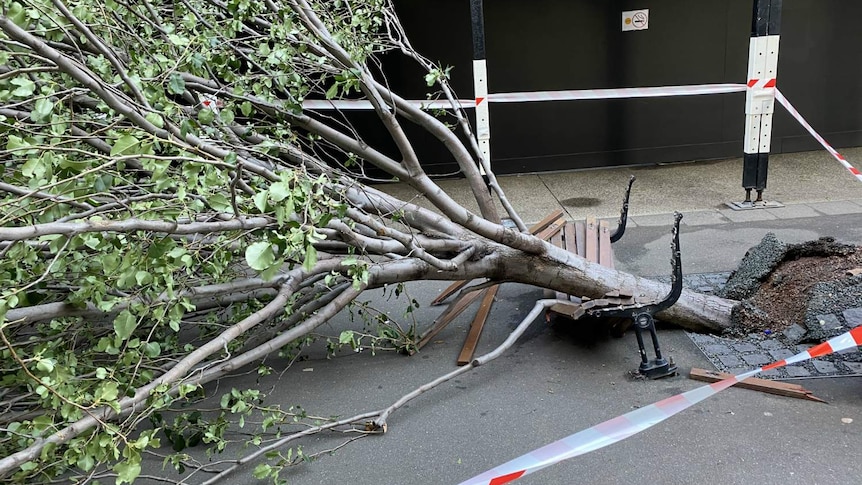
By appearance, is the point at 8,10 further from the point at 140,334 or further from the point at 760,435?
the point at 760,435

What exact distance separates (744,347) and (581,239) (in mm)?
1554

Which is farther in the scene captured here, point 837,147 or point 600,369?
point 837,147

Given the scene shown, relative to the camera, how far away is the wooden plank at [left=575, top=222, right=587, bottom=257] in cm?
515

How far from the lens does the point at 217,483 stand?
3.36m

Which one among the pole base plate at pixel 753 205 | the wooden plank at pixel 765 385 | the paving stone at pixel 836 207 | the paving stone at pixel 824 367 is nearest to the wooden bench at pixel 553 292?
the wooden plank at pixel 765 385

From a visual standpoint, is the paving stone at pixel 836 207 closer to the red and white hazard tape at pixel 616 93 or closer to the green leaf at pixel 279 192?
the red and white hazard tape at pixel 616 93

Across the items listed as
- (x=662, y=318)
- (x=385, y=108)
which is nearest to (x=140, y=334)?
(x=385, y=108)

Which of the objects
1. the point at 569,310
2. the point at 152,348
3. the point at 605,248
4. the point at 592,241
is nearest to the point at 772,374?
the point at 569,310

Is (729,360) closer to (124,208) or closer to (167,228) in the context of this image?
(167,228)

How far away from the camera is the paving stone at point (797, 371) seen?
389cm

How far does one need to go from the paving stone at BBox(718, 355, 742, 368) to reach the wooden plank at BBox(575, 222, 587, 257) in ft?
4.27

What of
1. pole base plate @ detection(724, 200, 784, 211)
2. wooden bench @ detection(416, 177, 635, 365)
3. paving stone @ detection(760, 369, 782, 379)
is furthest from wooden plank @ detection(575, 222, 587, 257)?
pole base plate @ detection(724, 200, 784, 211)

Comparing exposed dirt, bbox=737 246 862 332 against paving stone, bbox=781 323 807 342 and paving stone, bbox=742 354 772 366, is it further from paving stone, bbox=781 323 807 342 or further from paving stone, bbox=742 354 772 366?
paving stone, bbox=742 354 772 366

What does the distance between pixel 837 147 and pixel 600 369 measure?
25.5 feet
